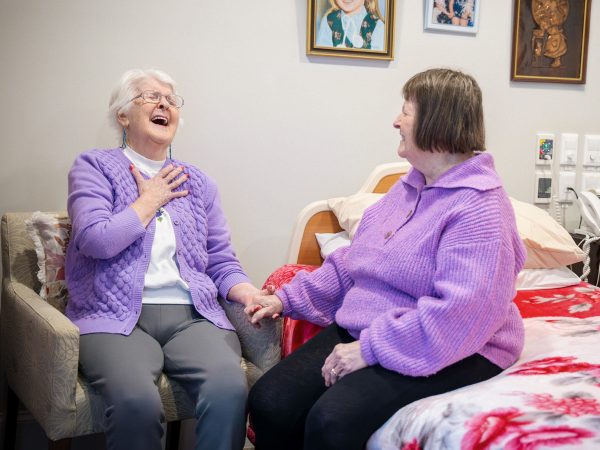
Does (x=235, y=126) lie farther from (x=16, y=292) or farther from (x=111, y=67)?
(x=16, y=292)

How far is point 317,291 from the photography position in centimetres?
194

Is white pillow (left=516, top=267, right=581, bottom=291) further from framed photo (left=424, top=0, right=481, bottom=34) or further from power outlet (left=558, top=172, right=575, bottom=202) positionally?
framed photo (left=424, top=0, right=481, bottom=34)

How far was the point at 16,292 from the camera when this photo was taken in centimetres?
203

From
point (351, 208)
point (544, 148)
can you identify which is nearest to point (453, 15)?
point (544, 148)

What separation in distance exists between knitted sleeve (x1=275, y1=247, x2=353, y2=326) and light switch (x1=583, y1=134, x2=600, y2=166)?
1.66 m

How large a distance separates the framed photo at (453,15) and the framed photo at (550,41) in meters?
0.20

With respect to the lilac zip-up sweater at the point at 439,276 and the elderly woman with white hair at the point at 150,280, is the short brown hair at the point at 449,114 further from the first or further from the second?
the elderly woman with white hair at the point at 150,280

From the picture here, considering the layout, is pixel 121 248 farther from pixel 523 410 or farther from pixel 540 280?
pixel 540 280

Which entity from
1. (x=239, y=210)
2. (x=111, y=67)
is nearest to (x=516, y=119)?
(x=239, y=210)

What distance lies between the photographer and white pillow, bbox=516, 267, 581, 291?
245 centimetres

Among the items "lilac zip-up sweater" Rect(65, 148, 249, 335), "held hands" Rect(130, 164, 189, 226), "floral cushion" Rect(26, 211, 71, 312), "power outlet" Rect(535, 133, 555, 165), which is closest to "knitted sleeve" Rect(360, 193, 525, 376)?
"lilac zip-up sweater" Rect(65, 148, 249, 335)

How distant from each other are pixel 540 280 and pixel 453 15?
1.12 m

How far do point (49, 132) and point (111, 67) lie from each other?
305 millimetres

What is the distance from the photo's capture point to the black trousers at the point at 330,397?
4.89 ft
